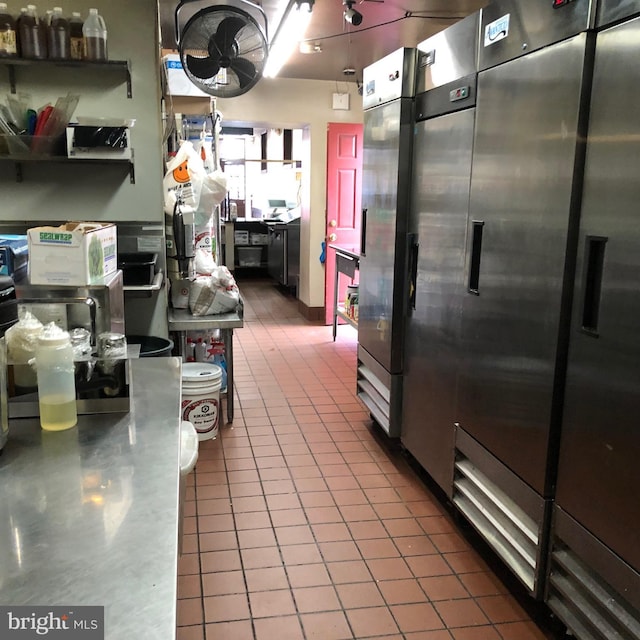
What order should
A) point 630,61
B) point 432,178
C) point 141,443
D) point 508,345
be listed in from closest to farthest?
point 141,443
point 630,61
point 508,345
point 432,178

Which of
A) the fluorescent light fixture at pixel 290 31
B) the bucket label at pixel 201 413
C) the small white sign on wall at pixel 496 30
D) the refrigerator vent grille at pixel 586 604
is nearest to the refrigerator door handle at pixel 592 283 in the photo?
the refrigerator vent grille at pixel 586 604

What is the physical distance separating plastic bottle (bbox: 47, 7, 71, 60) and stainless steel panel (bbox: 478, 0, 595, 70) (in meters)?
1.98

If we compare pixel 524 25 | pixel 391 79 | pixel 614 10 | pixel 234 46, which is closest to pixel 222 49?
pixel 234 46

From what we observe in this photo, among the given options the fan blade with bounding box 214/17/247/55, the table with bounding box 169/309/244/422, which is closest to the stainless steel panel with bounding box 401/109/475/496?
the fan blade with bounding box 214/17/247/55

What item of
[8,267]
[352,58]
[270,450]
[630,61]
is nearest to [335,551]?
[270,450]

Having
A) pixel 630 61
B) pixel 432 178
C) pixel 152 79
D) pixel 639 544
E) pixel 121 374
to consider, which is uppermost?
pixel 152 79

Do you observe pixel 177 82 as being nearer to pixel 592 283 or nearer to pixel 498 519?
pixel 592 283

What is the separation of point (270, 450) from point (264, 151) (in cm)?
861

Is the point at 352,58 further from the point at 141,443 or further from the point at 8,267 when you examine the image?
the point at 141,443

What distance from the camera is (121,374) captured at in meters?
1.58

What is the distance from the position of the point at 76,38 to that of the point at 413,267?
202cm

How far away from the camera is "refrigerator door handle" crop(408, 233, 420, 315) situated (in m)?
3.04

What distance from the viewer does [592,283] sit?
5.65 feet

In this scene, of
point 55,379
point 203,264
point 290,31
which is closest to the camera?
point 55,379
